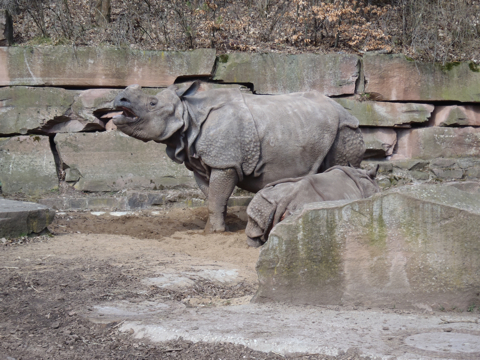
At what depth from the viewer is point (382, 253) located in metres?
4.07

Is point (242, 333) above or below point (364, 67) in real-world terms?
below

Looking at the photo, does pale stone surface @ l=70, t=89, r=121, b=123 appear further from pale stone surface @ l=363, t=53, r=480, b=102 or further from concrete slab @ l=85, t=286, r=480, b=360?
concrete slab @ l=85, t=286, r=480, b=360

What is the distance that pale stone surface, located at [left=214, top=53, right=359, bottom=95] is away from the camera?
381 inches

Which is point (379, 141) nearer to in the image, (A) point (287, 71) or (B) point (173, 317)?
(A) point (287, 71)

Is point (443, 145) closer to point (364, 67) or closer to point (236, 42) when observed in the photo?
point (364, 67)

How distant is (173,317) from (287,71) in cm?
665

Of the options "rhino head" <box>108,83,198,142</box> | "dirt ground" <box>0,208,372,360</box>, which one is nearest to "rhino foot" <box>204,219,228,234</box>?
"dirt ground" <box>0,208,372,360</box>

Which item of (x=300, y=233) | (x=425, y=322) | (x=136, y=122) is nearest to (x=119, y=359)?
(x=300, y=233)

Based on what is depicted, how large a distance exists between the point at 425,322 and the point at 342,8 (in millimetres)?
7917

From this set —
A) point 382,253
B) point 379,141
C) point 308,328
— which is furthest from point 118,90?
point 308,328

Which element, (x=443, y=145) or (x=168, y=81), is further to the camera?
(x=443, y=145)

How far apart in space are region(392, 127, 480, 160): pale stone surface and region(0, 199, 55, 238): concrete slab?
6364mm

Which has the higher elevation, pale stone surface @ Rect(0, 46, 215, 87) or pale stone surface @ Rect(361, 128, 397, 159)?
pale stone surface @ Rect(0, 46, 215, 87)

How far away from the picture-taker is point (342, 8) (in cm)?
1045
